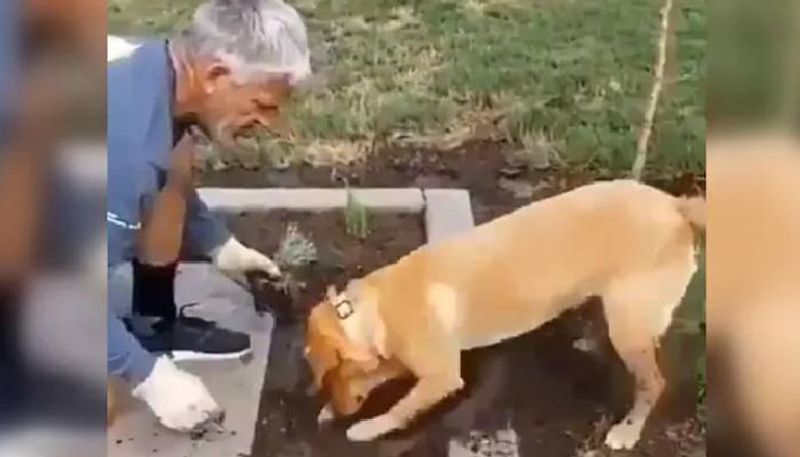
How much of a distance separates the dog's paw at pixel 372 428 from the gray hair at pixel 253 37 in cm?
31

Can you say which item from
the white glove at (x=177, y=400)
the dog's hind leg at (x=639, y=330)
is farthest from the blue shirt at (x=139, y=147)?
the dog's hind leg at (x=639, y=330)

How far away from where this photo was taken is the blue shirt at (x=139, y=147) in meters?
1.11

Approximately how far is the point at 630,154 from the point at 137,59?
45 cm

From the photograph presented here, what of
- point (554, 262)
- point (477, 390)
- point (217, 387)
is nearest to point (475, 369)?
point (477, 390)

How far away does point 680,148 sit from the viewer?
1116 millimetres

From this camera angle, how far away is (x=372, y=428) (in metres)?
1.10

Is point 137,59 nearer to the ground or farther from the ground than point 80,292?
farther from the ground

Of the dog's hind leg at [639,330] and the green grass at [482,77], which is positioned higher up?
the green grass at [482,77]

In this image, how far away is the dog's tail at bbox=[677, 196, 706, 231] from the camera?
44.0 inches

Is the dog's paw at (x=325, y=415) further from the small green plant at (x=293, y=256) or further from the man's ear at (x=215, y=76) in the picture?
the man's ear at (x=215, y=76)

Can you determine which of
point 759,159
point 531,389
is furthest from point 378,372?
point 759,159

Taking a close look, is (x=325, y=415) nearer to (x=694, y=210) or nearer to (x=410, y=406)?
(x=410, y=406)

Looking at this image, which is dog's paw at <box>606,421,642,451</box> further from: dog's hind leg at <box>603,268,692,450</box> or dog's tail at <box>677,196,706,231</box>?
dog's tail at <box>677,196,706,231</box>

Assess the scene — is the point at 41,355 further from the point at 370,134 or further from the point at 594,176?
the point at 594,176
